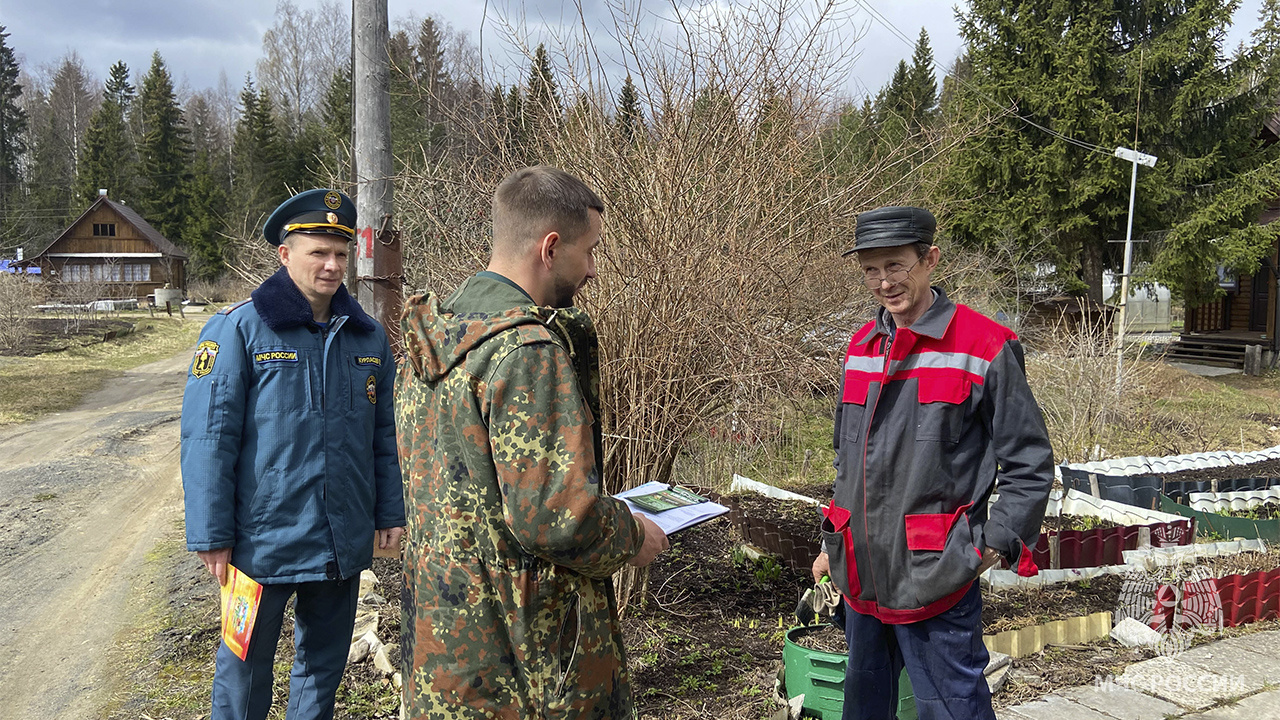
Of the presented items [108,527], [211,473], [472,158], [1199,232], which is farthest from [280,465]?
[1199,232]

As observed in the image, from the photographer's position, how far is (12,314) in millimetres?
18031

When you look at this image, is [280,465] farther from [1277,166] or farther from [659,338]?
[1277,166]

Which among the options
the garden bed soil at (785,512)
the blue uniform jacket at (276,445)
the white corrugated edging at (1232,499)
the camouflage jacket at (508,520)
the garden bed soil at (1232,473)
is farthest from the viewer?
the garden bed soil at (1232,473)

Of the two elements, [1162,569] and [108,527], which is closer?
[1162,569]

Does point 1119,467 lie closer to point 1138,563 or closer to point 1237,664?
point 1138,563

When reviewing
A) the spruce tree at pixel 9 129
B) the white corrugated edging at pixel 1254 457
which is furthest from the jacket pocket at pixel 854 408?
the spruce tree at pixel 9 129

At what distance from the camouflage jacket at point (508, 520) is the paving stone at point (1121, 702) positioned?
2448mm

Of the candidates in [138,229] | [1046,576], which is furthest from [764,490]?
[138,229]

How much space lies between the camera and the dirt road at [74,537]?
3.83m

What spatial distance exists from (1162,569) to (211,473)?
4646 millimetres

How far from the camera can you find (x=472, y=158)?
5012 mm

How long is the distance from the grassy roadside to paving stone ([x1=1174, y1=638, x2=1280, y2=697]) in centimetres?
1247

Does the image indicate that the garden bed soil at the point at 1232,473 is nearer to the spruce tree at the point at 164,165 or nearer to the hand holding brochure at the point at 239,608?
the hand holding brochure at the point at 239,608

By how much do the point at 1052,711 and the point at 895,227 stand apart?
2089 mm
